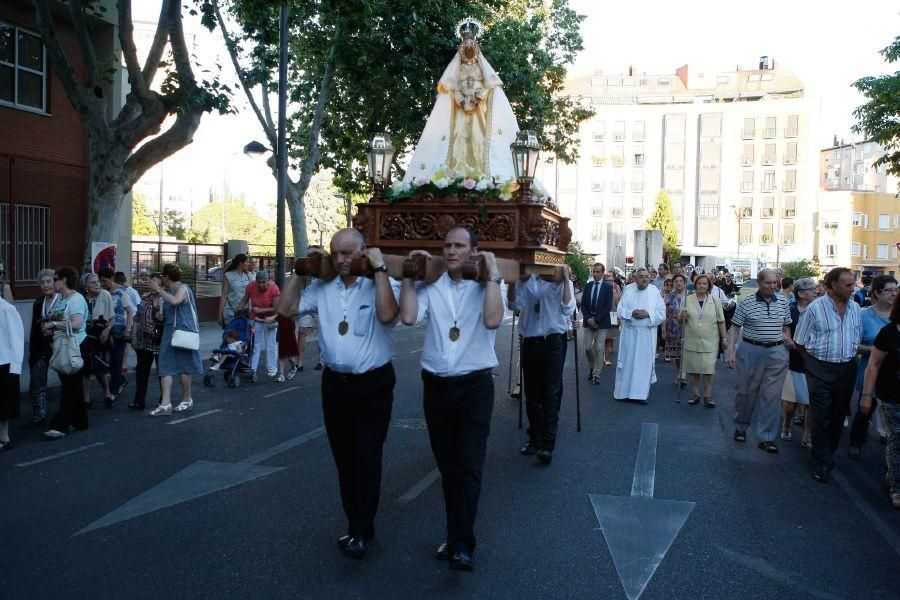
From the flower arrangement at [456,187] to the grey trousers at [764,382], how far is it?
3.54 meters

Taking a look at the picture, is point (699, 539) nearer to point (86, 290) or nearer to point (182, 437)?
point (182, 437)

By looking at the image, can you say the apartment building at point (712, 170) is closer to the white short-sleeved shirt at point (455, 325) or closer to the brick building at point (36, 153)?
the brick building at point (36, 153)

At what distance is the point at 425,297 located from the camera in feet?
16.7

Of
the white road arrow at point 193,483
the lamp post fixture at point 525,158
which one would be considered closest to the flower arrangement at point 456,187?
the lamp post fixture at point 525,158

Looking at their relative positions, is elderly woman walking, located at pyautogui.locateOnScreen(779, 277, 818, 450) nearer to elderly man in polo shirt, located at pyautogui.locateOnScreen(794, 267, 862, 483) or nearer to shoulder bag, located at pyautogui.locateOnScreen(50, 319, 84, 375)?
elderly man in polo shirt, located at pyautogui.locateOnScreen(794, 267, 862, 483)

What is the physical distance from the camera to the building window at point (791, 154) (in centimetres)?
7219

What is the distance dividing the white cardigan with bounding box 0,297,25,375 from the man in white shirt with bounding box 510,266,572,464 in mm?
4705

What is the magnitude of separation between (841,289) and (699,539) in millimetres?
3227

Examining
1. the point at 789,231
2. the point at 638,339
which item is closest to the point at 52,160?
the point at 638,339

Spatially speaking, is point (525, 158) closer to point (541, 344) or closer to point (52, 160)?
point (541, 344)

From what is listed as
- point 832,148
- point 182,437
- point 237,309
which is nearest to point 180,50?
point 237,309

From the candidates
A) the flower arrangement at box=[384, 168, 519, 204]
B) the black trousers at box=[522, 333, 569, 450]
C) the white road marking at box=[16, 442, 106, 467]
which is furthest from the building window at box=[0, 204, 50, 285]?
the black trousers at box=[522, 333, 569, 450]

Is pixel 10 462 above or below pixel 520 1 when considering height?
below

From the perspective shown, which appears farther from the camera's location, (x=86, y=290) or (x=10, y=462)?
(x=86, y=290)
